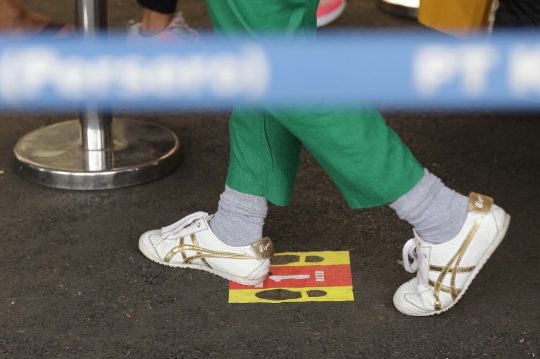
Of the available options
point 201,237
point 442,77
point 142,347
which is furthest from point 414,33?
point 142,347

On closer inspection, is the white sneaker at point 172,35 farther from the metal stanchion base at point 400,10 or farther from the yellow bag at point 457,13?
the metal stanchion base at point 400,10

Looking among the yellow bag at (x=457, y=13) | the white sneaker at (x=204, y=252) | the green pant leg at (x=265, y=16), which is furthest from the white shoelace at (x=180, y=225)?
the yellow bag at (x=457, y=13)

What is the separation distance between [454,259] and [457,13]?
82 cm

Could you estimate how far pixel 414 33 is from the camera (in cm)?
331

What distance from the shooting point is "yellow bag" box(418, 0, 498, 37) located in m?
2.10

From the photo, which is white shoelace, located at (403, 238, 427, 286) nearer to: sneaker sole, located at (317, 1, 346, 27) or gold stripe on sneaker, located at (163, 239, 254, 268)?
gold stripe on sneaker, located at (163, 239, 254, 268)

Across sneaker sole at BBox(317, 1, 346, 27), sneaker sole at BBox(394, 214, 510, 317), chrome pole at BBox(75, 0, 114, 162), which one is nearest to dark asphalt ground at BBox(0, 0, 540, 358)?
sneaker sole at BBox(394, 214, 510, 317)

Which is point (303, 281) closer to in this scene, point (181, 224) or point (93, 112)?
point (181, 224)

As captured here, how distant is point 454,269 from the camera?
1.54 metres

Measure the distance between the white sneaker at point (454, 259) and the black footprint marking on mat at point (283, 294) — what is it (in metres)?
0.17

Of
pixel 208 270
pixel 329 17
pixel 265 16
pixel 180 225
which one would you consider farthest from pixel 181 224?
pixel 329 17

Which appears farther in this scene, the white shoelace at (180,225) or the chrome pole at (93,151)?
the chrome pole at (93,151)

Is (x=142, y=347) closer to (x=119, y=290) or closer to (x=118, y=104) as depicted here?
(x=119, y=290)

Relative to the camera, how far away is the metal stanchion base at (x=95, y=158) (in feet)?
7.04
